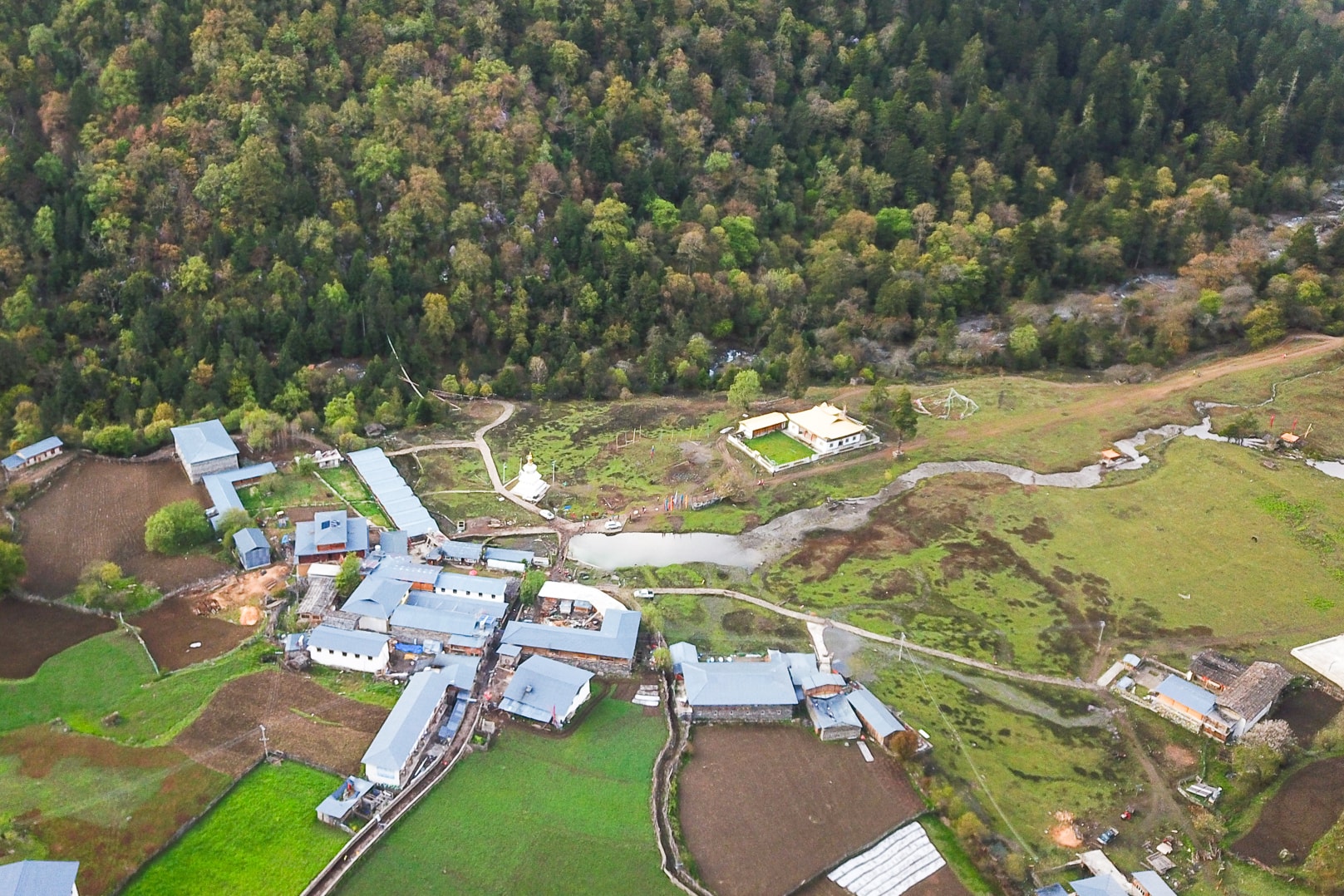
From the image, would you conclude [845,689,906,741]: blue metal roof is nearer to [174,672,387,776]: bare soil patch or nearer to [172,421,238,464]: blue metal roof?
[174,672,387,776]: bare soil patch

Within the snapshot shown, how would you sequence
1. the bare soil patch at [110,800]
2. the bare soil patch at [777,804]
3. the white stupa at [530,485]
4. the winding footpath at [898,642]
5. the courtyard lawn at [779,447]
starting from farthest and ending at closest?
1. the courtyard lawn at [779,447]
2. the white stupa at [530,485]
3. the winding footpath at [898,642]
4. the bare soil patch at [777,804]
5. the bare soil patch at [110,800]

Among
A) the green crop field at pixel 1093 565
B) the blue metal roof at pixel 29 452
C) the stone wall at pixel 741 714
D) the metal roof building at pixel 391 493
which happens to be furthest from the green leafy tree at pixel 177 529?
the green crop field at pixel 1093 565

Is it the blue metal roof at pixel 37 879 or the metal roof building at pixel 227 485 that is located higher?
the blue metal roof at pixel 37 879

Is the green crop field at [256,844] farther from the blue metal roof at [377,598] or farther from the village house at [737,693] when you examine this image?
the village house at [737,693]

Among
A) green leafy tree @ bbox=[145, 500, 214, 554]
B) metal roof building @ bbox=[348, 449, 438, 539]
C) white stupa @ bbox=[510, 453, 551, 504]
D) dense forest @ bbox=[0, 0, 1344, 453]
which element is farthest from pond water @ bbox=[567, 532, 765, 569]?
dense forest @ bbox=[0, 0, 1344, 453]

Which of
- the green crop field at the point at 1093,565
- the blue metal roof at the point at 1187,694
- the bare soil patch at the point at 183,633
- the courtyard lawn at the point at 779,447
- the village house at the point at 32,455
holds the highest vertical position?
the village house at the point at 32,455

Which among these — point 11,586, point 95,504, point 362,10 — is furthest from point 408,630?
point 362,10

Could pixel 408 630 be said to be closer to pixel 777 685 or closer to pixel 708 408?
pixel 777 685
